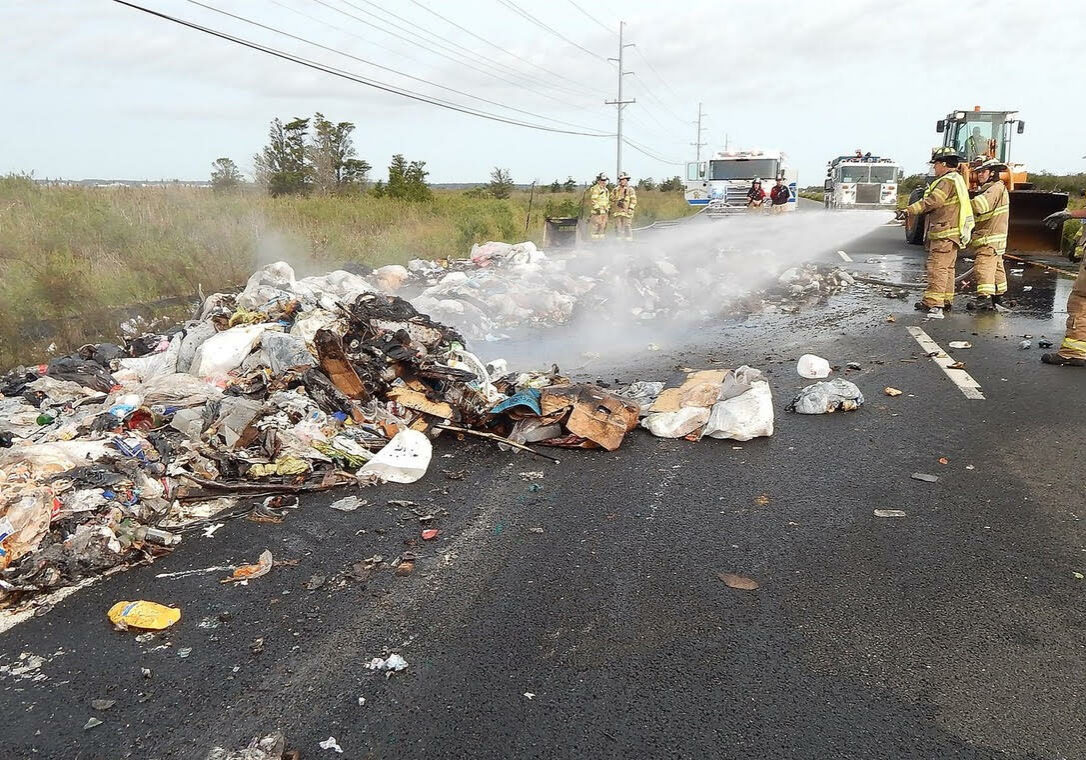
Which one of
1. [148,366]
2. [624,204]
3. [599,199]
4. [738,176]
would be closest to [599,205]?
[599,199]

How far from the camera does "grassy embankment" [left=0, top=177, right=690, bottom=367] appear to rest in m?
8.27

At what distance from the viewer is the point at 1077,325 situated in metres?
6.55

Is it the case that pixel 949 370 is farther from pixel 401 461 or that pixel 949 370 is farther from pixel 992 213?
pixel 401 461

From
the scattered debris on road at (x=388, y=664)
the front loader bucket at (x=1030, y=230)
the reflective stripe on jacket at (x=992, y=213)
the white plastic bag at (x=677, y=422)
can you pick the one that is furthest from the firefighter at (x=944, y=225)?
the scattered debris on road at (x=388, y=664)

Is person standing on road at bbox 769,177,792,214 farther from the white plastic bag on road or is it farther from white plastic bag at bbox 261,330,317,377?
white plastic bag at bbox 261,330,317,377

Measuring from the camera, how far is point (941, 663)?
8.41 feet

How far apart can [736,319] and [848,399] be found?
4.43m

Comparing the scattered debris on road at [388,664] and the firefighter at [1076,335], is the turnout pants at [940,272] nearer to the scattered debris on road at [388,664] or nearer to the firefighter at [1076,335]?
the firefighter at [1076,335]

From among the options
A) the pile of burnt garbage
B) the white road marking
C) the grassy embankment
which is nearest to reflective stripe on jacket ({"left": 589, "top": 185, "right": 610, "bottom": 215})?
the grassy embankment

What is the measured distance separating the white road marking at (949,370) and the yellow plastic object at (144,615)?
18.9 ft

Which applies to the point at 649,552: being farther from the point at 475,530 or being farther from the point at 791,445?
the point at 791,445

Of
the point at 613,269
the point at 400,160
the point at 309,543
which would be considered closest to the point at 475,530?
the point at 309,543

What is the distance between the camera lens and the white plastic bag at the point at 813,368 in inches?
256

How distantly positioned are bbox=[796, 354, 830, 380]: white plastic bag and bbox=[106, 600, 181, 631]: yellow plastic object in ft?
17.6
